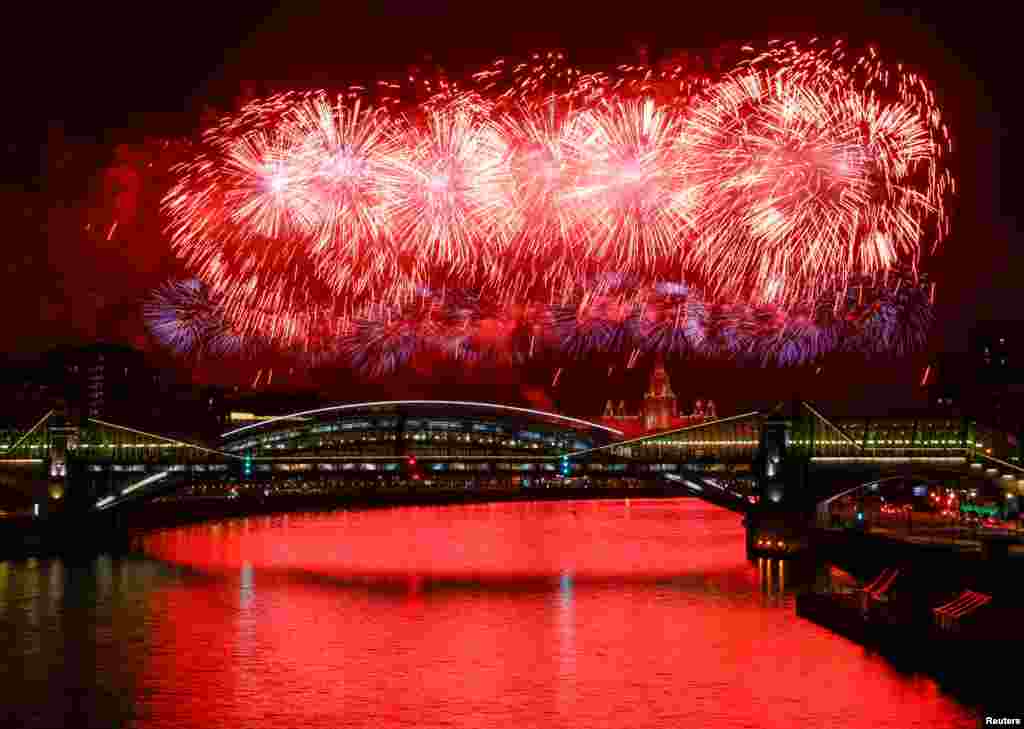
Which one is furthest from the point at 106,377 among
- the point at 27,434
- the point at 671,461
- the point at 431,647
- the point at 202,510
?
the point at 431,647

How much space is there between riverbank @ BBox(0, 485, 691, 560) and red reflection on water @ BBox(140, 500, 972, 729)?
6151 millimetres

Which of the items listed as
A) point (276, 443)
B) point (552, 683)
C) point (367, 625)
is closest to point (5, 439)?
point (276, 443)

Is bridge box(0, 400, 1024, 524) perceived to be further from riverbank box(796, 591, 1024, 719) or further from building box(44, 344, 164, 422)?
building box(44, 344, 164, 422)

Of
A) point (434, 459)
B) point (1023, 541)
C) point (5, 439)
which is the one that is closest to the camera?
point (1023, 541)

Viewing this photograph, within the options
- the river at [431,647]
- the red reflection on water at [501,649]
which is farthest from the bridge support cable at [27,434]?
the river at [431,647]

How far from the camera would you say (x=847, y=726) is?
33656 mm

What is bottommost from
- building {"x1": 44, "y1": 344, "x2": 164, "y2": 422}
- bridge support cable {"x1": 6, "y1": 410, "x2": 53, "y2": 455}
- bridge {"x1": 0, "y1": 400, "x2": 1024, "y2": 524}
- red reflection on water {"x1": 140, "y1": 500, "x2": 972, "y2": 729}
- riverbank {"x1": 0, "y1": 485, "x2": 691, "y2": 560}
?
red reflection on water {"x1": 140, "y1": 500, "x2": 972, "y2": 729}

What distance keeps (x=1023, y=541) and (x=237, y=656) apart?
79.0 ft

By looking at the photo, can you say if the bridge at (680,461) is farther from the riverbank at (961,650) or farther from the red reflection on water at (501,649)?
the riverbank at (961,650)

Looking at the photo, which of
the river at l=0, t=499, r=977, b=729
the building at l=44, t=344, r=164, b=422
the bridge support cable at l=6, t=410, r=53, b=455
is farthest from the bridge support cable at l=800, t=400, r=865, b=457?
the building at l=44, t=344, r=164, b=422

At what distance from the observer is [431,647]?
46094mm

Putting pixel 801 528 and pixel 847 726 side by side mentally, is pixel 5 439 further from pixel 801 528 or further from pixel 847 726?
pixel 847 726

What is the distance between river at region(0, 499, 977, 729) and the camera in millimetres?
35594

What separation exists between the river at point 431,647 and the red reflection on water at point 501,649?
0.35 feet
